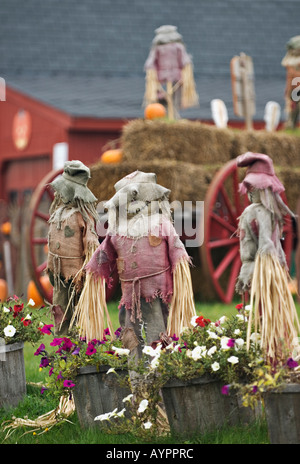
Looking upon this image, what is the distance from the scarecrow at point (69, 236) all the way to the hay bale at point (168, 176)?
2.99 metres

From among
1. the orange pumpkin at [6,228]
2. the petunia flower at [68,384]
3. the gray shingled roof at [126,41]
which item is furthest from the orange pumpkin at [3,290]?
the petunia flower at [68,384]

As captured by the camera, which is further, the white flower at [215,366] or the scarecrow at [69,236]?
the scarecrow at [69,236]

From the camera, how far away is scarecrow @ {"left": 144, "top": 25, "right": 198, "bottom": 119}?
10.3m

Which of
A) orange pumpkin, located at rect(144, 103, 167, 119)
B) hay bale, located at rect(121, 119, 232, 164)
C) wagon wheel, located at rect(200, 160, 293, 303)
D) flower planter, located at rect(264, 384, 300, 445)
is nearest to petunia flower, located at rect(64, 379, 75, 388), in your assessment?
flower planter, located at rect(264, 384, 300, 445)

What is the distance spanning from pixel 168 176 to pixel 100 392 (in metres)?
4.30

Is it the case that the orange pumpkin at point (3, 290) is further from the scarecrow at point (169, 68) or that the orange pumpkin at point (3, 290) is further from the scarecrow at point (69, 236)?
the scarecrow at point (69, 236)

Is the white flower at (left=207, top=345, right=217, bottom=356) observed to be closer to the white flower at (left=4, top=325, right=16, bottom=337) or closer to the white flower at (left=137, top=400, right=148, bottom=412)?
the white flower at (left=137, top=400, right=148, bottom=412)

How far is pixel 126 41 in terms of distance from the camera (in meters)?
18.8

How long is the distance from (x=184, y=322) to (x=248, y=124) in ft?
20.9

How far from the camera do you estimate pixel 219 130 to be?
9.56m

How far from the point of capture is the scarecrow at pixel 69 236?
221 inches

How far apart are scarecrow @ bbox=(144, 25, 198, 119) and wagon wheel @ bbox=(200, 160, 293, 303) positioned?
1.55 meters

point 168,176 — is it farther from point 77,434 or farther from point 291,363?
point 291,363

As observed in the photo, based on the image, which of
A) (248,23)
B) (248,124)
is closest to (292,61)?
(248,124)
